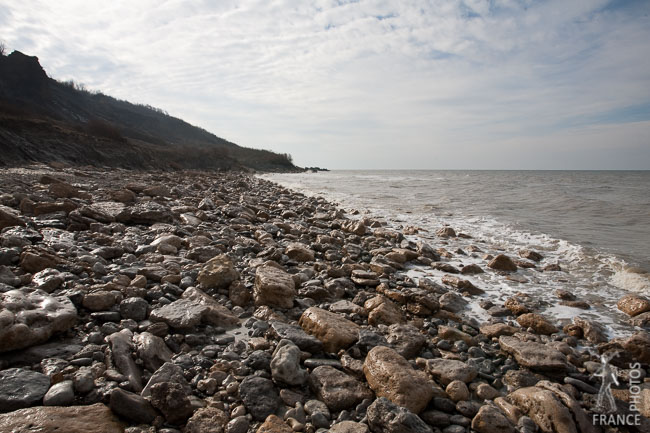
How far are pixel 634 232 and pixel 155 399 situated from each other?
36.4ft

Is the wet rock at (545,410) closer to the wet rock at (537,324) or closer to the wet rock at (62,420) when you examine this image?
the wet rock at (537,324)

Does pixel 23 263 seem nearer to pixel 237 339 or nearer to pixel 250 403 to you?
pixel 237 339

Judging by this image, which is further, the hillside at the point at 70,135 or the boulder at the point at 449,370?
the hillside at the point at 70,135

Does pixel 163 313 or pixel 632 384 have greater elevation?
pixel 163 313

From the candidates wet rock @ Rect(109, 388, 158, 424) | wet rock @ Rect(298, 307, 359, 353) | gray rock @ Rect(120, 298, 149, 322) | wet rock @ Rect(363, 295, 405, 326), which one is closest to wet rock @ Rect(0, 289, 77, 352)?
gray rock @ Rect(120, 298, 149, 322)

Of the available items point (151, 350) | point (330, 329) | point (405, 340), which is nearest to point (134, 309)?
point (151, 350)

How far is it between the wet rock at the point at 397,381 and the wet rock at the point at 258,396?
2.34 feet

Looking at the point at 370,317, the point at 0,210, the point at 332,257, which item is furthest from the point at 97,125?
the point at 370,317

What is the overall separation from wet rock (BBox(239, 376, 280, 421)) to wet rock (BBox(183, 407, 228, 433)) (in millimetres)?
169

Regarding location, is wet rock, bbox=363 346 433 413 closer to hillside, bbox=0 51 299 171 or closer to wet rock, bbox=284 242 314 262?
wet rock, bbox=284 242 314 262

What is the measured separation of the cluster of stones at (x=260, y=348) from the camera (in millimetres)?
1949

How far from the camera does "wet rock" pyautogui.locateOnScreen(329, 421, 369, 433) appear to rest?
1.90 meters

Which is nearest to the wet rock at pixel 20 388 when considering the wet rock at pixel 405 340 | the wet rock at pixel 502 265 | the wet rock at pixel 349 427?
the wet rock at pixel 349 427

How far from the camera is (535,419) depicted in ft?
7.14
